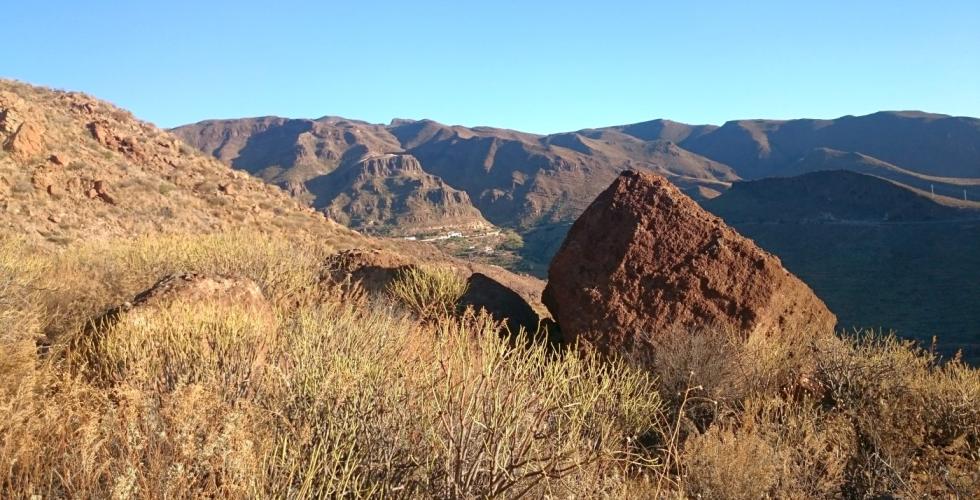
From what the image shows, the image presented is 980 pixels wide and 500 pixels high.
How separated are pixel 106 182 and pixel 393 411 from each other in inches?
833

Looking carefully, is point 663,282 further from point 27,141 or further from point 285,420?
point 27,141

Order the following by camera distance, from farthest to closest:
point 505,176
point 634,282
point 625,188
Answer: point 505,176, point 625,188, point 634,282

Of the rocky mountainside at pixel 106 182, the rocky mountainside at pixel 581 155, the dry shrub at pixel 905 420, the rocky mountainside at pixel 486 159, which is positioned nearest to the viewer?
the dry shrub at pixel 905 420

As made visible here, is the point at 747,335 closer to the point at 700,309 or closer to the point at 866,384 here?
the point at 700,309

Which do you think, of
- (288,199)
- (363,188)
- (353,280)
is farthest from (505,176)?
(353,280)

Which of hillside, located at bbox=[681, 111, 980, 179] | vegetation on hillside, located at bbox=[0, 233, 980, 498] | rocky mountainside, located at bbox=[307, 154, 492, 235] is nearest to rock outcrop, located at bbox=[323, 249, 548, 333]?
vegetation on hillside, located at bbox=[0, 233, 980, 498]

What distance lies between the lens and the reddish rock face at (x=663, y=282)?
707 cm

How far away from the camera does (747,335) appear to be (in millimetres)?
6898

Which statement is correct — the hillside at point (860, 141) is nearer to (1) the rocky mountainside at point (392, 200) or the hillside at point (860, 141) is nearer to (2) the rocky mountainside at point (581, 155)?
(2) the rocky mountainside at point (581, 155)

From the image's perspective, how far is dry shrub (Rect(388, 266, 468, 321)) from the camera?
8414 mm

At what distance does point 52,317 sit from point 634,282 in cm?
626

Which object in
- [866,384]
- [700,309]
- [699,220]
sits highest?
Answer: [699,220]

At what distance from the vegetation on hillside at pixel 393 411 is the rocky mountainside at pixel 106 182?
1063cm

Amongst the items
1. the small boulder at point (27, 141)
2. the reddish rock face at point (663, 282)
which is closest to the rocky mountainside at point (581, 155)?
the small boulder at point (27, 141)
